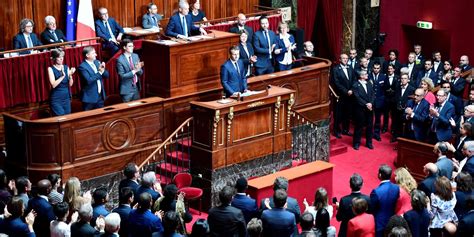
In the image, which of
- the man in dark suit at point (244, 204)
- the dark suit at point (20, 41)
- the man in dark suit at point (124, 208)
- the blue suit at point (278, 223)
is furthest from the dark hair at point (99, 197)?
the dark suit at point (20, 41)

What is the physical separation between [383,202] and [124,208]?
9.28 ft

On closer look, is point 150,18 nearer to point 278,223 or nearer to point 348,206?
point 348,206

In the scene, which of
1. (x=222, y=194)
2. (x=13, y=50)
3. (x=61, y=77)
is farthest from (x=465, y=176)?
(x=13, y=50)

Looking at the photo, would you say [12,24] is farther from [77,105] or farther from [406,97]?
[406,97]

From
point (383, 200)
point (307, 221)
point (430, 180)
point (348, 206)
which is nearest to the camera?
point (307, 221)

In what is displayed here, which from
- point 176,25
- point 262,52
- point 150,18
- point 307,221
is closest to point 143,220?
point 307,221

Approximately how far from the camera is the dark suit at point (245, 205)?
10.3 metres

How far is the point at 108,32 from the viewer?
15.5 metres

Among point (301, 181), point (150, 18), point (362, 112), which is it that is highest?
point (150, 18)

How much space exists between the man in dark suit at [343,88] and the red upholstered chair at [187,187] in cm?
486

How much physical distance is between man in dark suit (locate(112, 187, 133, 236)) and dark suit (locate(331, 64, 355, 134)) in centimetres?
745

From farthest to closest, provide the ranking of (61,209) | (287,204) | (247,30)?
1. (247,30)
2. (287,204)
3. (61,209)

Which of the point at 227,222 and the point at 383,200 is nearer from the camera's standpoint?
the point at 227,222

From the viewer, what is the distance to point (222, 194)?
32.2 feet
